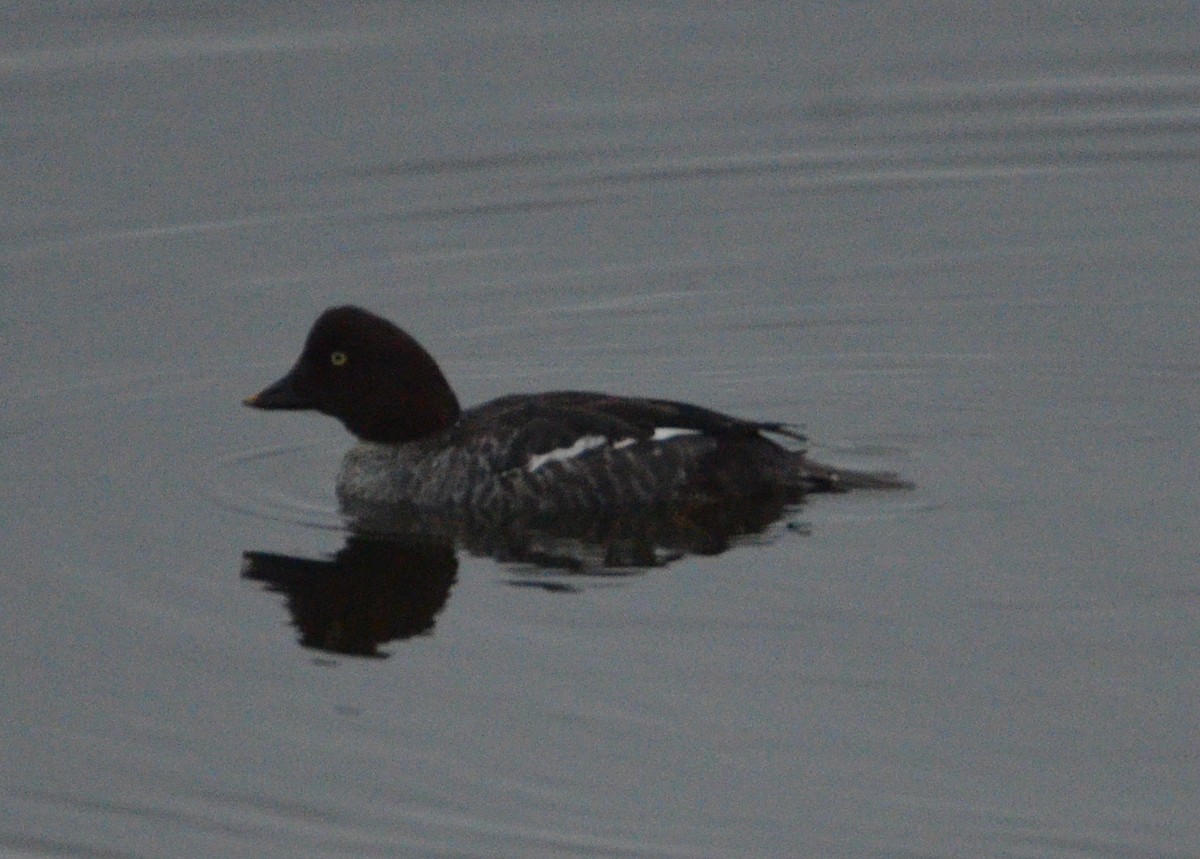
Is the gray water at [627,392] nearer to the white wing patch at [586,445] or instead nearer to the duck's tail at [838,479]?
the duck's tail at [838,479]

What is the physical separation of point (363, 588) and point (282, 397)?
1.66m

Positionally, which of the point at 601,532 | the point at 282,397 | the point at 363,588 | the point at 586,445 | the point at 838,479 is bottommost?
the point at 363,588

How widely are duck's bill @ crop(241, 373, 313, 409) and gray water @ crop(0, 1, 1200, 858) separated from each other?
1.11 feet

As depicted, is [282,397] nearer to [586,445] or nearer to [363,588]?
[586,445]

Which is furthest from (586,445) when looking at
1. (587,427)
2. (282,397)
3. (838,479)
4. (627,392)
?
(627,392)

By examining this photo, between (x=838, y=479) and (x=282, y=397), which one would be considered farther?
(x=282, y=397)

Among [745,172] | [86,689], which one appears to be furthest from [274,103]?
[86,689]

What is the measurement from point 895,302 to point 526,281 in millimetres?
1932

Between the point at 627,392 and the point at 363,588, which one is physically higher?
the point at 627,392

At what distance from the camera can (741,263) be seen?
15633mm

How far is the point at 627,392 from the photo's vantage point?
14062mm

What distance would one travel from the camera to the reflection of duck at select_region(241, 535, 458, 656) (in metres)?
11.0

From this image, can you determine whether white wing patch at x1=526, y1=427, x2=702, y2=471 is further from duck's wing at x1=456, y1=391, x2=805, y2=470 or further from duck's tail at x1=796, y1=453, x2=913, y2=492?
duck's tail at x1=796, y1=453, x2=913, y2=492

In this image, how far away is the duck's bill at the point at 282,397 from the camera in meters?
12.9
